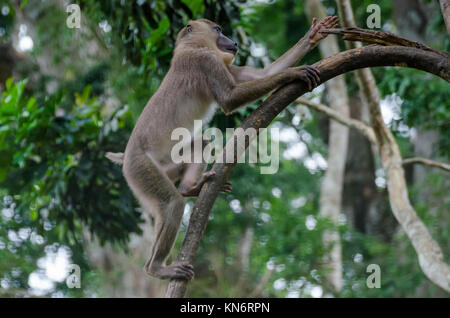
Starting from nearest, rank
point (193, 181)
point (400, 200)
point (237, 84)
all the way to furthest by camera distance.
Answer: point (237, 84) → point (193, 181) → point (400, 200)

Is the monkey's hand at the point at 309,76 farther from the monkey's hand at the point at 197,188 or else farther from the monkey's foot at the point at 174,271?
the monkey's foot at the point at 174,271

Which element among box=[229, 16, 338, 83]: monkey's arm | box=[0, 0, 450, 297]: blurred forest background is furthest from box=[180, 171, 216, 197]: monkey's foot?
box=[0, 0, 450, 297]: blurred forest background

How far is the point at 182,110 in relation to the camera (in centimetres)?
531

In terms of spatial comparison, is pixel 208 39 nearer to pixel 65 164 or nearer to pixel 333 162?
pixel 65 164

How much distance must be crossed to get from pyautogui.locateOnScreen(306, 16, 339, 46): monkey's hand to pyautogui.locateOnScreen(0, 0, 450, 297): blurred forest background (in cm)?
237

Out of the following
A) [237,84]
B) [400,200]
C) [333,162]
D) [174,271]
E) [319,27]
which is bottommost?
[174,271]

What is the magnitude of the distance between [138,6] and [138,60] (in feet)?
2.39

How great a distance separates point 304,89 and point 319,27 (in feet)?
2.41

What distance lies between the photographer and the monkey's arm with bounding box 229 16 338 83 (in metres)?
4.72

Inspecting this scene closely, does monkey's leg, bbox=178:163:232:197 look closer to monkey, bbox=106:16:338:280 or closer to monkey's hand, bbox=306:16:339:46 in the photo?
monkey, bbox=106:16:338:280

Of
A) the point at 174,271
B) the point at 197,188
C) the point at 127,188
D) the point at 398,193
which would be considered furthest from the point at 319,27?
the point at 127,188

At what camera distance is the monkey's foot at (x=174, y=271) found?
423 cm

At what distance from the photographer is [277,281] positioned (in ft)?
33.0
